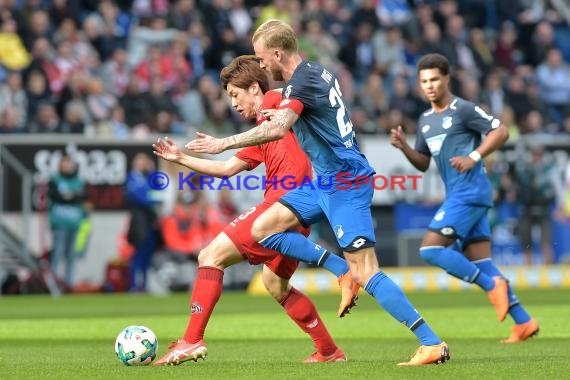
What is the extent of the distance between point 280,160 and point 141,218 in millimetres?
12576

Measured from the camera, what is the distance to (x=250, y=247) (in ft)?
30.0

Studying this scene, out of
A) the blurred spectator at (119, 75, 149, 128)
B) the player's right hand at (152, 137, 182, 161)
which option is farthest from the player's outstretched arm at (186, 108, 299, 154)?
the blurred spectator at (119, 75, 149, 128)

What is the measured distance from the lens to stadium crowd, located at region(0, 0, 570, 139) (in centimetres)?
2256

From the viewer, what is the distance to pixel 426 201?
2353 centimetres

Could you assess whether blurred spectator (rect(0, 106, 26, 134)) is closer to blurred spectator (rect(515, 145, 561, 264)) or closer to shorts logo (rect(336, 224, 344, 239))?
blurred spectator (rect(515, 145, 561, 264))

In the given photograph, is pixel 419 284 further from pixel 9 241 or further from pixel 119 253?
pixel 9 241

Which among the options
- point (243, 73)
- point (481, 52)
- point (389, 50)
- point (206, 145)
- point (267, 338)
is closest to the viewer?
point (206, 145)

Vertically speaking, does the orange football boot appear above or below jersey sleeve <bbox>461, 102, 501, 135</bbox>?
below

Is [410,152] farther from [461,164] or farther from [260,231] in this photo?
[260,231]

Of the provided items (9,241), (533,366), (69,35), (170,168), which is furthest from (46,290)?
(533,366)

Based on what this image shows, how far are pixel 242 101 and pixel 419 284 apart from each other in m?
13.8

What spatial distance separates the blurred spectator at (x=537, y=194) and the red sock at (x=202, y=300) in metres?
15.8

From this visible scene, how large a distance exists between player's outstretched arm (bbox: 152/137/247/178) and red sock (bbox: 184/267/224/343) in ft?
2.39

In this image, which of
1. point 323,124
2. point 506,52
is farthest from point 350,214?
point 506,52
